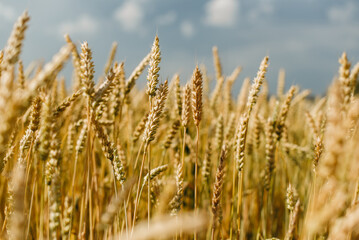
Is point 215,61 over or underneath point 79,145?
over

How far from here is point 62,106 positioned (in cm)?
105

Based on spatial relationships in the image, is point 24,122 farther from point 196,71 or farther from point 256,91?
point 256,91

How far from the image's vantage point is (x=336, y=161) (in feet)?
1.76

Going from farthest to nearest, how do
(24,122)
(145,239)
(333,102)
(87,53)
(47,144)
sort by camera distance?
(24,122), (87,53), (47,144), (333,102), (145,239)

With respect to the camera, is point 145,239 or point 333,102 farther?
point 333,102

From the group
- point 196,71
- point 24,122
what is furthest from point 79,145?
point 196,71

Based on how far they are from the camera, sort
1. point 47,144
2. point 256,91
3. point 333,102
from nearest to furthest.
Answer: point 333,102 → point 47,144 → point 256,91

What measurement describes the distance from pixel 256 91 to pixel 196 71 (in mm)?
235

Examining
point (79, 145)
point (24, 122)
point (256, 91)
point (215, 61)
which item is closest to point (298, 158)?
point (215, 61)

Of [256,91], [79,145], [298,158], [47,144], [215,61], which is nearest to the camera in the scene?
[47,144]

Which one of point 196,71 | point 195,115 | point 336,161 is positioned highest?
point 196,71

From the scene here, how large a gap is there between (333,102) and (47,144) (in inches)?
27.2

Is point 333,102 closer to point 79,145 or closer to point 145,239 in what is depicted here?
point 145,239

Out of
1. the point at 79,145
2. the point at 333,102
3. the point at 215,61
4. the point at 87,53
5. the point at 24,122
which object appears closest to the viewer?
the point at 333,102
